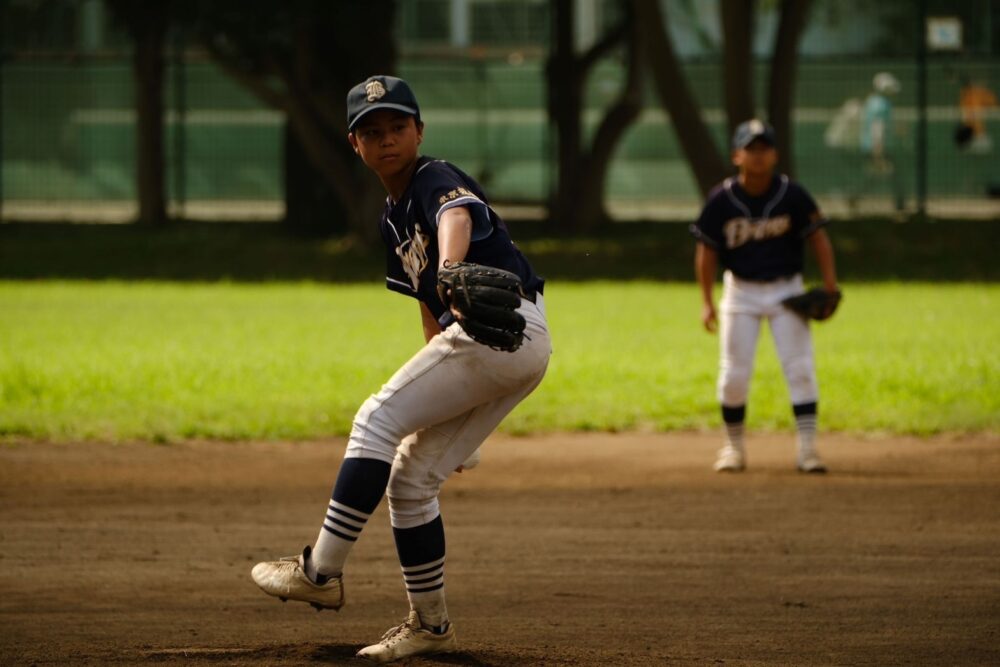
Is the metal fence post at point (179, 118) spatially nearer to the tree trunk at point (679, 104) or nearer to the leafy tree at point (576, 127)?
the leafy tree at point (576, 127)

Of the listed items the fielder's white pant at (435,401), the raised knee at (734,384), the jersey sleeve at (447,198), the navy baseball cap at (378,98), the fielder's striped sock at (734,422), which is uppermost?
the navy baseball cap at (378,98)

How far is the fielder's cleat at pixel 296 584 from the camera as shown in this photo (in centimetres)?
464

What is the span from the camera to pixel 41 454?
920 centimetres

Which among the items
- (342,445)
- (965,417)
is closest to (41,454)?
(342,445)

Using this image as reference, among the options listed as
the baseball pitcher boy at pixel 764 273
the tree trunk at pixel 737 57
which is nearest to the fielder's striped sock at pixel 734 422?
the baseball pitcher boy at pixel 764 273

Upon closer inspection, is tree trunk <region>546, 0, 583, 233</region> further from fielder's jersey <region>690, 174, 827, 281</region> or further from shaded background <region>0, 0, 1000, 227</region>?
fielder's jersey <region>690, 174, 827, 281</region>

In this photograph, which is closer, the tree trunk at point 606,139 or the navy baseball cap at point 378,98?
the navy baseball cap at point 378,98

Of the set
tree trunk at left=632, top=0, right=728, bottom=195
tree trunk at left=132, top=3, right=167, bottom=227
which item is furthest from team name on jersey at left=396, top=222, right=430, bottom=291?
tree trunk at left=132, top=3, right=167, bottom=227

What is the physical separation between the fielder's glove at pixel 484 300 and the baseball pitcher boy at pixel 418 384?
55mm

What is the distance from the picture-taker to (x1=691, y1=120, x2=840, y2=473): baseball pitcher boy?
834 cm

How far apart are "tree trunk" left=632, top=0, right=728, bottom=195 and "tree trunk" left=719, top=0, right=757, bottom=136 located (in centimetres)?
43

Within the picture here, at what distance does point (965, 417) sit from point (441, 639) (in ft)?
20.2

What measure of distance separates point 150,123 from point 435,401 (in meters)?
21.9

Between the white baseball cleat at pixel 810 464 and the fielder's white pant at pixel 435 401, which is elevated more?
the fielder's white pant at pixel 435 401
